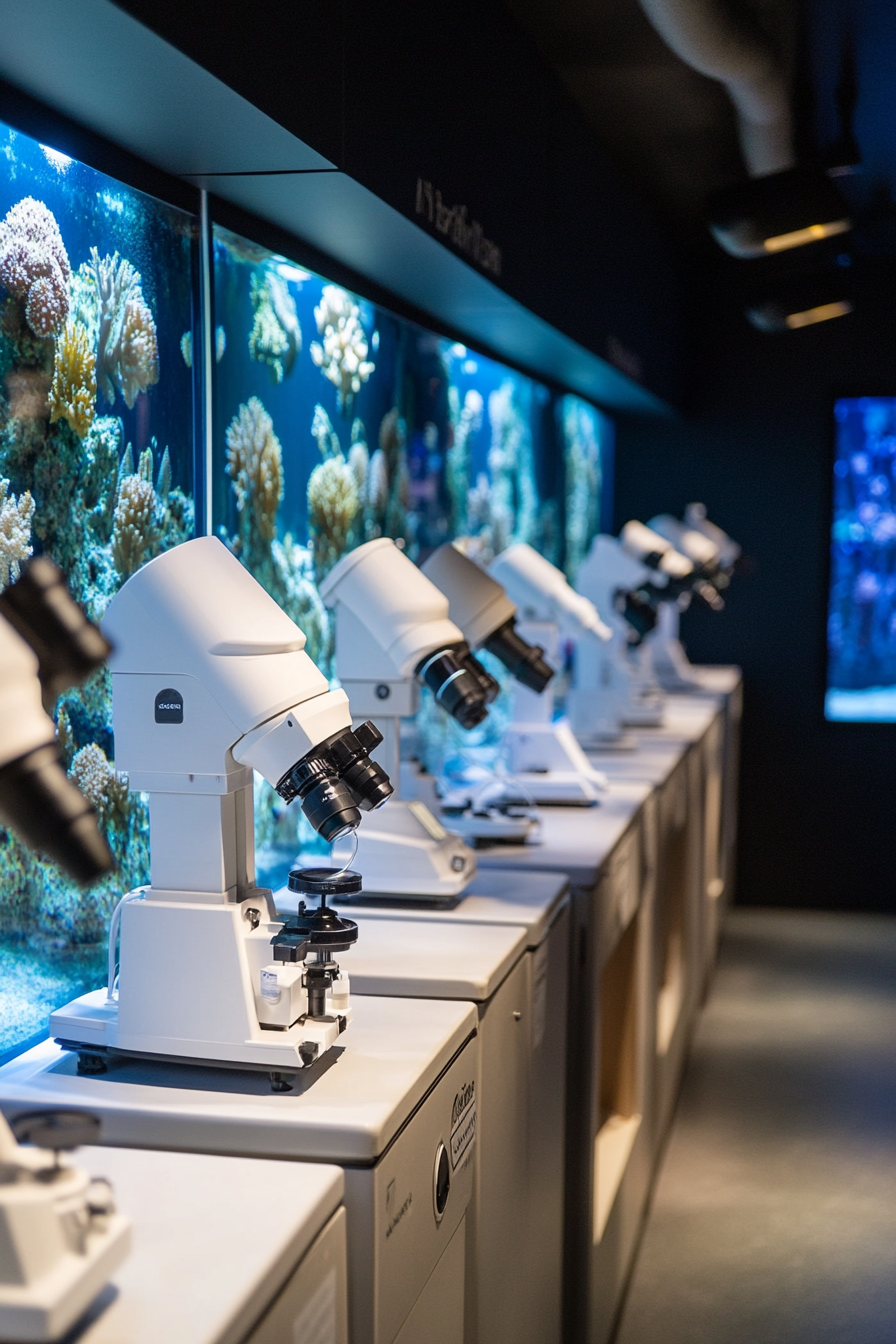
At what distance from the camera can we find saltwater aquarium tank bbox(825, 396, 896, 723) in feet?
21.3

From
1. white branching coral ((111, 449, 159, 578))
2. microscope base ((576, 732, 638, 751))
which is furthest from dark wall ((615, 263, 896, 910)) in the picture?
white branching coral ((111, 449, 159, 578))

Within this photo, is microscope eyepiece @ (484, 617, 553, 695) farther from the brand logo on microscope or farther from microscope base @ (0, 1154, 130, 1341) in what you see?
microscope base @ (0, 1154, 130, 1341)

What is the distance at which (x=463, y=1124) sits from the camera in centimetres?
167

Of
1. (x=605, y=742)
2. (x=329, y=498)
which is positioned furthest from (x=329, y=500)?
(x=605, y=742)

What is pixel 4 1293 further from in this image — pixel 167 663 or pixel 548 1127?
pixel 548 1127

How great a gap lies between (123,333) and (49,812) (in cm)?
Result: 111

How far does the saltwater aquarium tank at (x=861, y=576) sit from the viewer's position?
649 centimetres

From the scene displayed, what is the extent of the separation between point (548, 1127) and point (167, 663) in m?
1.24

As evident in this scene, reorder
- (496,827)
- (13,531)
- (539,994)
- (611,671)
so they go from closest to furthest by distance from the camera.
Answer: (13,531)
(539,994)
(496,827)
(611,671)

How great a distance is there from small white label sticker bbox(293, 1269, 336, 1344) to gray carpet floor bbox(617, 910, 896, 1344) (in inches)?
78.2

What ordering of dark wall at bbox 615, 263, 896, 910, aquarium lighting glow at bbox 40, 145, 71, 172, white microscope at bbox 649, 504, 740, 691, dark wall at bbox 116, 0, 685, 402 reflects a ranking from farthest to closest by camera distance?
dark wall at bbox 615, 263, 896, 910 < white microscope at bbox 649, 504, 740, 691 < aquarium lighting glow at bbox 40, 145, 71, 172 < dark wall at bbox 116, 0, 685, 402

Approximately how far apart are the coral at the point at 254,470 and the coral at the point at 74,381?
1.50ft

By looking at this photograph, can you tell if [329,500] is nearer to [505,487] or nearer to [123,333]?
[123,333]

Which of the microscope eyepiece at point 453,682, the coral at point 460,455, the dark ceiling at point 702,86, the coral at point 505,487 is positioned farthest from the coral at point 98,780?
the coral at point 505,487
